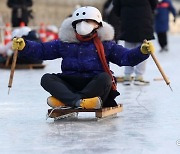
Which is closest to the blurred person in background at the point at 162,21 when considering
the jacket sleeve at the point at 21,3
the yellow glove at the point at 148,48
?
the jacket sleeve at the point at 21,3

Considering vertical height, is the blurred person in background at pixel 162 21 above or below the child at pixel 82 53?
below

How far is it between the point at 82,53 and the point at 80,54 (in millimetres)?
21

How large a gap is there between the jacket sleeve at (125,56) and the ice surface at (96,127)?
538mm

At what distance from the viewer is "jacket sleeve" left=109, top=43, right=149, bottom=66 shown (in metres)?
6.98

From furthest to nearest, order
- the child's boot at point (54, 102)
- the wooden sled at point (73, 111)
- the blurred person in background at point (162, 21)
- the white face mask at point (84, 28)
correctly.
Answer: the blurred person in background at point (162, 21) → the white face mask at point (84, 28) → the child's boot at point (54, 102) → the wooden sled at point (73, 111)

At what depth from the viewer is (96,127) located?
6582mm

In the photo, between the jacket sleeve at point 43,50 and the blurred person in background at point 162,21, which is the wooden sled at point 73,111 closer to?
A: the jacket sleeve at point 43,50

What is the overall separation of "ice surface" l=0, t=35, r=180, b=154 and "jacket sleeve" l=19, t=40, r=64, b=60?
60 cm

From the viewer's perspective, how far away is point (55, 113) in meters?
6.88

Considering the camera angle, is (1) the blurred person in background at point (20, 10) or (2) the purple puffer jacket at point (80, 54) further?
(1) the blurred person in background at point (20, 10)

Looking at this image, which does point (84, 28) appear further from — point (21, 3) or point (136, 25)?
point (21, 3)

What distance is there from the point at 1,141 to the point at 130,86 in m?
4.15

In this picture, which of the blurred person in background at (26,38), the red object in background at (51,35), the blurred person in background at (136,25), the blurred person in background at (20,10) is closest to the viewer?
the blurred person in background at (136,25)

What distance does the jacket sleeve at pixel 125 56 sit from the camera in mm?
6980
